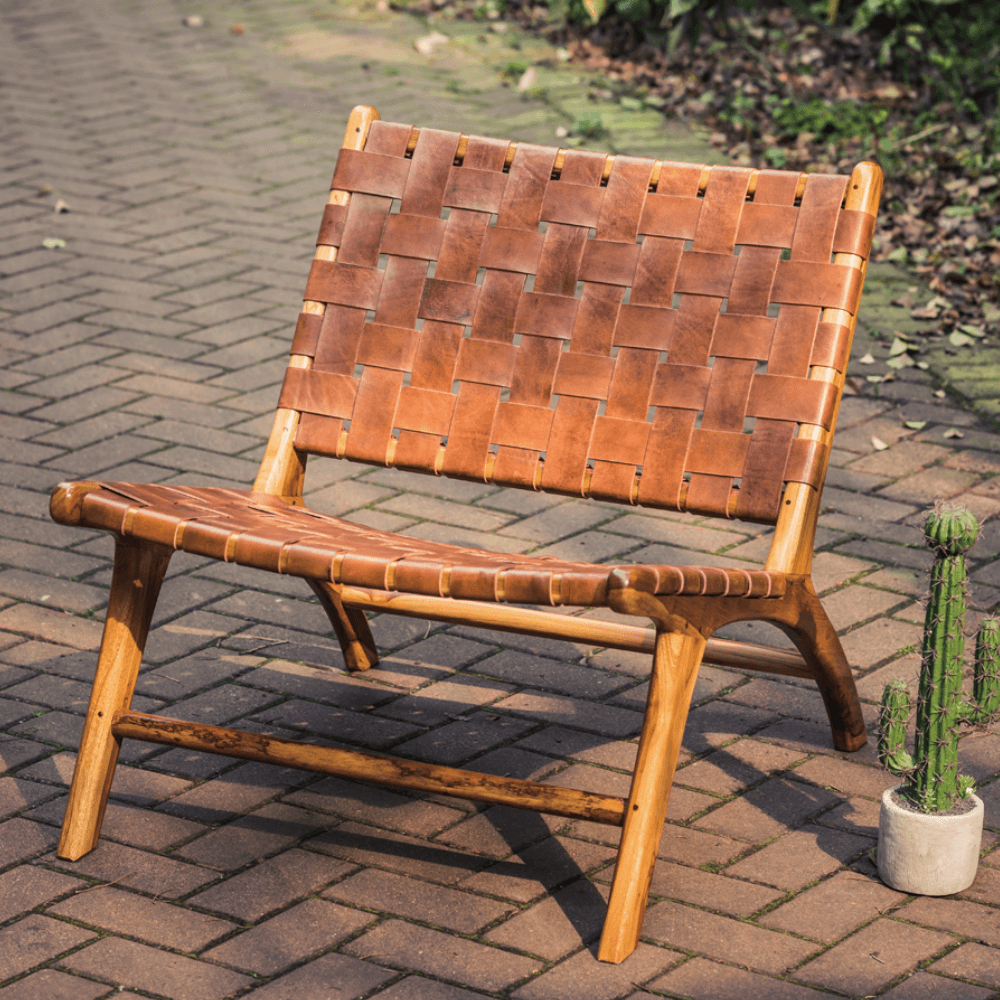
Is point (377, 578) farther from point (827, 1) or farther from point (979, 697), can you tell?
point (827, 1)

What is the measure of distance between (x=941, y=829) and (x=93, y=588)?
6.59 ft

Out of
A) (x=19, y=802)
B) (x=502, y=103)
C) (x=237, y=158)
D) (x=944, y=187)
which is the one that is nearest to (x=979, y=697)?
(x=19, y=802)

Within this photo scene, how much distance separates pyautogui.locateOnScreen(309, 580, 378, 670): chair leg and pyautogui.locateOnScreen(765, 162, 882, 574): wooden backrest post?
0.93 m

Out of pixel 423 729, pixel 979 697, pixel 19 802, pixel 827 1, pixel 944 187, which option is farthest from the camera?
pixel 827 1

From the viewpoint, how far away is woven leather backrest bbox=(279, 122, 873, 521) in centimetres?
262

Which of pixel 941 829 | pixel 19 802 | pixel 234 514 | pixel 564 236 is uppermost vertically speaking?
pixel 564 236

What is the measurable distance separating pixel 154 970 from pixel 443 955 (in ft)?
1.45

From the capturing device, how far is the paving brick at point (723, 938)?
2.26 metres

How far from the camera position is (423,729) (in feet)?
9.67

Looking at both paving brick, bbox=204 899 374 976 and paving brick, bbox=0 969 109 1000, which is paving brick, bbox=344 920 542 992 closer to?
paving brick, bbox=204 899 374 976

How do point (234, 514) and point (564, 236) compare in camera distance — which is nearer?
point (234, 514)

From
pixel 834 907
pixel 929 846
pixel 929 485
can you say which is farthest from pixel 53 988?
pixel 929 485

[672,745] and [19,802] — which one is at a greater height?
[672,745]

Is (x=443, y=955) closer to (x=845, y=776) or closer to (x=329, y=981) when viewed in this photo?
(x=329, y=981)
